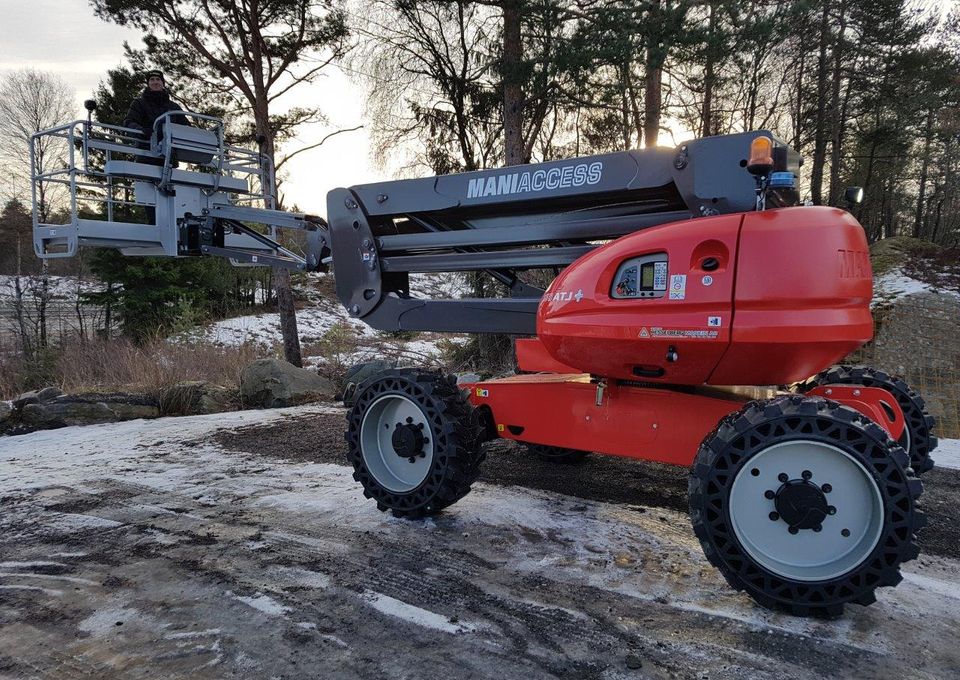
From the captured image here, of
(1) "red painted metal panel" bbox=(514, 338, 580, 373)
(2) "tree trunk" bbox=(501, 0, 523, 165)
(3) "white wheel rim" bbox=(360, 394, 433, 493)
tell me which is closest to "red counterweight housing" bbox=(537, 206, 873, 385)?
(1) "red painted metal panel" bbox=(514, 338, 580, 373)

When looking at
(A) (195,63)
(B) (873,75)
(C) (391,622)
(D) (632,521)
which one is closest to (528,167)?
(D) (632,521)

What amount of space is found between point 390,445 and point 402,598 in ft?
4.06

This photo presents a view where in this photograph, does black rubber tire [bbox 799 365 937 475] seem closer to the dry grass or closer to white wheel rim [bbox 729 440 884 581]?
white wheel rim [bbox 729 440 884 581]

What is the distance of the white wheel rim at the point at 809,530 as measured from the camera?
2.53m

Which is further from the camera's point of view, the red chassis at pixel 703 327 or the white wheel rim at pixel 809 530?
the red chassis at pixel 703 327

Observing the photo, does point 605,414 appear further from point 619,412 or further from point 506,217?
point 506,217

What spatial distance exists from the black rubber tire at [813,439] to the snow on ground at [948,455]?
321 centimetres

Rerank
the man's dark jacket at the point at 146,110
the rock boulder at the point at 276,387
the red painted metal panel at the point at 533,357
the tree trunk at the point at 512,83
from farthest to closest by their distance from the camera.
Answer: the tree trunk at the point at 512,83
the rock boulder at the point at 276,387
the man's dark jacket at the point at 146,110
the red painted metal panel at the point at 533,357

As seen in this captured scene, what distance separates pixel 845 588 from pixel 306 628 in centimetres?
218

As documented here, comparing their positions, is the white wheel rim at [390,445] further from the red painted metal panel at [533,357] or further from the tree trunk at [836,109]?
the tree trunk at [836,109]

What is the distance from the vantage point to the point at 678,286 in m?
2.88

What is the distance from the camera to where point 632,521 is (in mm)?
3807

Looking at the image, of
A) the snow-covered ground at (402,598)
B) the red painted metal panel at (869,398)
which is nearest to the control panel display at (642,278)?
the red painted metal panel at (869,398)

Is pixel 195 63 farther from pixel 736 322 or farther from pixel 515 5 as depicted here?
pixel 736 322
